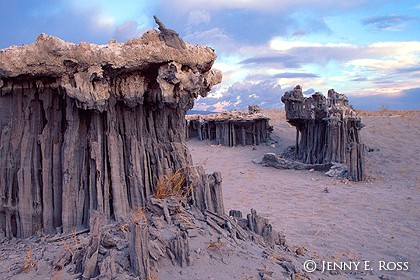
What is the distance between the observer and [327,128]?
13.8m

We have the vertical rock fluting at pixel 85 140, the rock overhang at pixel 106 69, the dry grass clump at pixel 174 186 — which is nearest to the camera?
the rock overhang at pixel 106 69

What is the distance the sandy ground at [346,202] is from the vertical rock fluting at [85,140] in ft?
10.2

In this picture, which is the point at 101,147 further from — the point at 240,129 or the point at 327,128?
the point at 240,129

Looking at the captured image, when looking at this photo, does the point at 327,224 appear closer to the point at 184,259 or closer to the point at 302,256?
the point at 302,256

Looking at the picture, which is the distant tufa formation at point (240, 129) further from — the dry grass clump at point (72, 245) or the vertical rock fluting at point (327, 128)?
the dry grass clump at point (72, 245)

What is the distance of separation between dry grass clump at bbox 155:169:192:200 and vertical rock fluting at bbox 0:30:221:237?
0.10 meters

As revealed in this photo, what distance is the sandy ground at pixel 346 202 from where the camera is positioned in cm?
687

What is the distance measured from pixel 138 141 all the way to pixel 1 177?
182 centimetres

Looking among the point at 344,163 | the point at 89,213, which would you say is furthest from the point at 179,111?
the point at 344,163

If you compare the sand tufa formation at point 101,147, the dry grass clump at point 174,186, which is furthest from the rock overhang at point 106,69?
the dry grass clump at point 174,186

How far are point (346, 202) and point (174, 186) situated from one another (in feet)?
20.7

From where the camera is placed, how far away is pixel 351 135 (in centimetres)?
1366

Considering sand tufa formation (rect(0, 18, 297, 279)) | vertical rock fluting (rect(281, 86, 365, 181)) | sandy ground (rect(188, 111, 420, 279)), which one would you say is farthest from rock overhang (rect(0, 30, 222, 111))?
vertical rock fluting (rect(281, 86, 365, 181))

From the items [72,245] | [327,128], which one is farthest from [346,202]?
[72,245]
